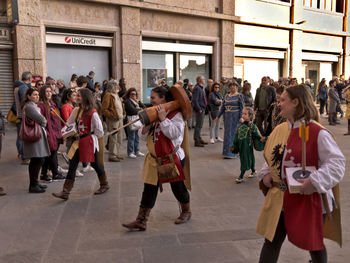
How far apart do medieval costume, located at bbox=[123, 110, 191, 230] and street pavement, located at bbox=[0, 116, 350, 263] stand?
0.36 m

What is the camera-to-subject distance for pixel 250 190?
5.78 meters

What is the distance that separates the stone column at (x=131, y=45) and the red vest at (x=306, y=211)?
41.9 feet

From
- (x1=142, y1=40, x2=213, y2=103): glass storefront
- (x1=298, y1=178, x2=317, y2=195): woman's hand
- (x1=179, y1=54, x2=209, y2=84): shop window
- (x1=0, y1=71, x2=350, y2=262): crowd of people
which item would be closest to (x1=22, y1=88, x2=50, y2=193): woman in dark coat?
(x1=0, y1=71, x2=350, y2=262): crowd of people

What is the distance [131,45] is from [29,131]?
32.0 ft

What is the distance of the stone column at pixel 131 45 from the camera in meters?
14.6

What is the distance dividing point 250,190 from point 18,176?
424cm

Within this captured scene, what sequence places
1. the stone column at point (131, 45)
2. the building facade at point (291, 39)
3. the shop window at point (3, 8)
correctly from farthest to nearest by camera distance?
the building facade at point (291, 39), the stone column at point (131, 45), the shop window at point (3, 8)

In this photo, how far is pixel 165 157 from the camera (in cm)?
402

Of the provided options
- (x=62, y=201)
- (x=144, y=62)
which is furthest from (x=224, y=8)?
(x=62, y=201)

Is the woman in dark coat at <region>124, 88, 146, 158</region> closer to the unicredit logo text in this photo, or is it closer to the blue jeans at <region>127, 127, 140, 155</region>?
the blue jeans at <region>127, 127, 140, 155</region>

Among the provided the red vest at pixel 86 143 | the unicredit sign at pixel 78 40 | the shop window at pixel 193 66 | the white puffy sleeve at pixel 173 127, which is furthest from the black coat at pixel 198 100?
the shop window at pixel 193 66

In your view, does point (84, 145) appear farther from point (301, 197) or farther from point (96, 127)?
point (301, 197)

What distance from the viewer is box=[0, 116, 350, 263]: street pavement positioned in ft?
11.7

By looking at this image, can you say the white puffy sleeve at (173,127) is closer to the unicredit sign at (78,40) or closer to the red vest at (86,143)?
the red vest at (86,143)
